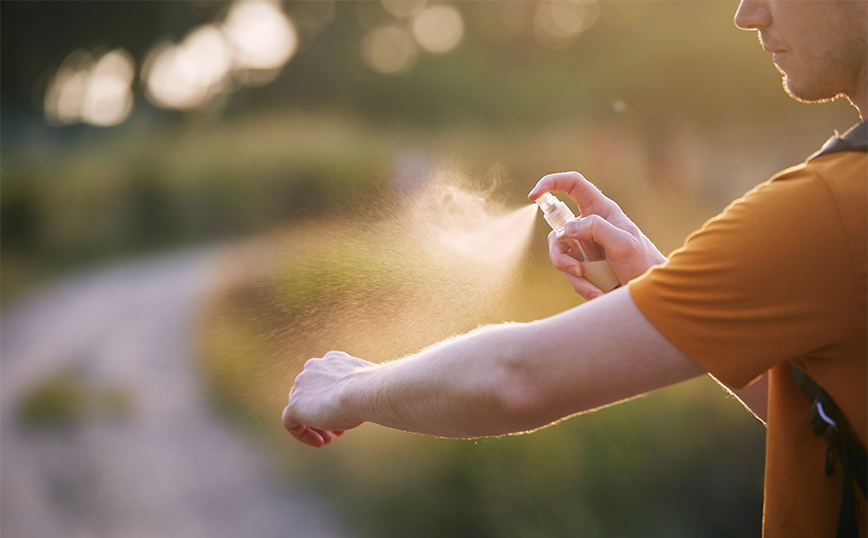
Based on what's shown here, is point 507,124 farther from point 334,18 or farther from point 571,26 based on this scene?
point 334,18

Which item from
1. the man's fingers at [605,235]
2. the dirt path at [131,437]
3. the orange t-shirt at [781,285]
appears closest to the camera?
the orange t-shirt at [781,285]

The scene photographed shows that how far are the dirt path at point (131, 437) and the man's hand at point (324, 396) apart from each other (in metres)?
3.13

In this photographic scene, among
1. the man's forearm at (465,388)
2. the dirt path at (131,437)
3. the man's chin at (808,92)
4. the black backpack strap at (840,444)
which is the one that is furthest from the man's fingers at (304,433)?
the dirt path at (131,437)

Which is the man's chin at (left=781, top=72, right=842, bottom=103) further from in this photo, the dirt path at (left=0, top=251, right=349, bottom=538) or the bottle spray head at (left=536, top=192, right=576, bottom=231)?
the dirt path at (left=0, top=251, right=349, bottom=538)

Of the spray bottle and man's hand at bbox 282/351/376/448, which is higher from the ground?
the spray bottle

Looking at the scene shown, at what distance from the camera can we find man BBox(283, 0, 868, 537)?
3.18 ft

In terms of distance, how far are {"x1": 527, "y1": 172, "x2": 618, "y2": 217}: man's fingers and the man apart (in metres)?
0.57

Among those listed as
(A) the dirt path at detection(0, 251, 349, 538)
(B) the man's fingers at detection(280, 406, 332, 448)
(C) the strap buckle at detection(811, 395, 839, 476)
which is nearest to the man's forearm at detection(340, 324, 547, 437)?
(B) the man's fingers at detection(280, 406, 332, 448)

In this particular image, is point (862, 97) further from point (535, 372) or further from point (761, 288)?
point (535, 372)

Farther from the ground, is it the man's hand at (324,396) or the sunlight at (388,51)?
the sunlight at (388,51)

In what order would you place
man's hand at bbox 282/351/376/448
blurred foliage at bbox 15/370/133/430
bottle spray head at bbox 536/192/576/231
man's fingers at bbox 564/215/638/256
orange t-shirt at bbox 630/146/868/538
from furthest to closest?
1. blurred foliage at bbox 15/370/133/430
2. bottle spray head at bbox 536/192/576/231
3. man's fingers at bbox 564/215/638/256
4. man's hand at bbox 282/351/376/448
5. orange t-shirt at bbox 630/146/868/538

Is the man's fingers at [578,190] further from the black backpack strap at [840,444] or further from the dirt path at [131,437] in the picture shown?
the dirt path at [131,437]

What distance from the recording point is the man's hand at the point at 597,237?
4.98 ft

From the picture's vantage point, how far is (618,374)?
1009 mm
